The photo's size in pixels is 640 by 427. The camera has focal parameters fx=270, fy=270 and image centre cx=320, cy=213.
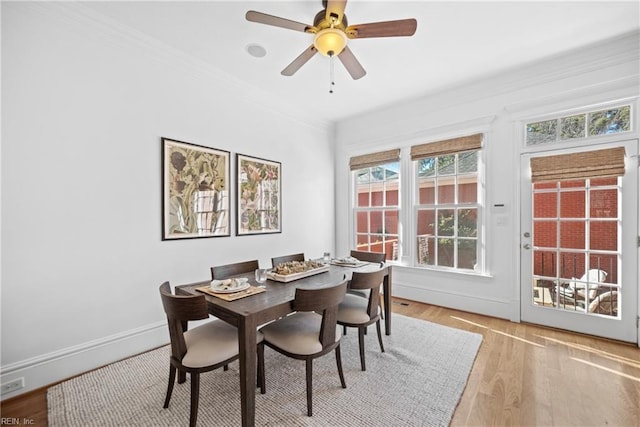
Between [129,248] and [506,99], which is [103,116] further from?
[506,99]

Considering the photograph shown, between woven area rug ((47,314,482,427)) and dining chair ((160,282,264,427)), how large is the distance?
225 mm

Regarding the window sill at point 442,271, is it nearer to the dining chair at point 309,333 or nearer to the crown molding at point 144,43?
the dining chair at point 309,333

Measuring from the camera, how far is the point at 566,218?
2959mm

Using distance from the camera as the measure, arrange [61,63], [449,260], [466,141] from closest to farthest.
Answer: [61,63] < [466,141] < [449,260]

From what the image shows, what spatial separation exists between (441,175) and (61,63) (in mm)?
4137

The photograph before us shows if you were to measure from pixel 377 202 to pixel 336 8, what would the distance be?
3049 mm

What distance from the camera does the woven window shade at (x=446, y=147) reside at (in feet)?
11.2

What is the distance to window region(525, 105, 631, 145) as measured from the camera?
269 centimetres

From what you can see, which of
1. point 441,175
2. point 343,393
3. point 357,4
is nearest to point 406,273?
point 441,175

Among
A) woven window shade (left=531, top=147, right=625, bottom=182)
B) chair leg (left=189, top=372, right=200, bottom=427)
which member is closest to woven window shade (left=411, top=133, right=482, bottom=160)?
woven window shade (left=531, top=147, right=625, bottom=182)

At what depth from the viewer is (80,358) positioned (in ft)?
7.07

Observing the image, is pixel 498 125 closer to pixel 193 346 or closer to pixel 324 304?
pixel 324 304

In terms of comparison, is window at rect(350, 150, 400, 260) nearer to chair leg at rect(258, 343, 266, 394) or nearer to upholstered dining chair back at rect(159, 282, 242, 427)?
chair leg at rect(258, 343, 266, 394)

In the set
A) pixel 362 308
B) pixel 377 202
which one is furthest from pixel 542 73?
pixel 362 308
